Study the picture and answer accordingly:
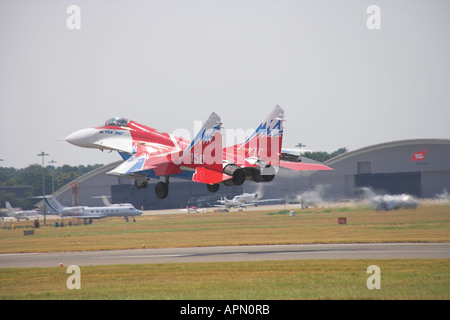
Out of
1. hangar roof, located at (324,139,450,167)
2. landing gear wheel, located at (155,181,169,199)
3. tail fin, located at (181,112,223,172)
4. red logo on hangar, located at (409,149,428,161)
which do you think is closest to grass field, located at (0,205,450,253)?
landing gear wheel, located at (155,181,169,199)

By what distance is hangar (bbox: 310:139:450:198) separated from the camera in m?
59.4

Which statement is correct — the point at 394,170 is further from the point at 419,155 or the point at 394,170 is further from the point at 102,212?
the point at 102,212

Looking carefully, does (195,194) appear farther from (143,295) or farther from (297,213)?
(143,295)

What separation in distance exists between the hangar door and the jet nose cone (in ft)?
93.3

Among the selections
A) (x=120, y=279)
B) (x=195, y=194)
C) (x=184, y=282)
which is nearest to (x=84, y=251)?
(x=120, y=279)

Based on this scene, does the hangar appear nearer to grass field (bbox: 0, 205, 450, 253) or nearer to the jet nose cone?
grass field (bbox: 0, 205, 450, 253)

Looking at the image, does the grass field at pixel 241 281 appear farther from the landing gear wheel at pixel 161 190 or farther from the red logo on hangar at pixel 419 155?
the red logo on hangar at pixel 419 155

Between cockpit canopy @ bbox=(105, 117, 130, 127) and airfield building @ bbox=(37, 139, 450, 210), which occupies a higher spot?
cockpit canopy @ bbox=(105, 117, 130, 127)

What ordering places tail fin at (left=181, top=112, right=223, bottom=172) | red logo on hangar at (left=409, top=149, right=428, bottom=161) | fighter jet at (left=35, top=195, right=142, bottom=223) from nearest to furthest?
tail fin at (left=181, top=112, right=223, bottom=172) → red logo on hangar at (left=409, top=149, right=428, bottom=161) → fighter jet at (left=35, top=195, right=142, bottom=223)

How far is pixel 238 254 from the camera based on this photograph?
118 ft

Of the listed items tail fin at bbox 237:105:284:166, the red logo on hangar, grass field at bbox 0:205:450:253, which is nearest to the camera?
tail fin at bbox 237:105:284:166

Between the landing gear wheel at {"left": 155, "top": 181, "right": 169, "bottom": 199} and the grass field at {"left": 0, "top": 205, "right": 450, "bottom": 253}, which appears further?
the grass field at {"left": 0, "top": 205, "right": 450, "bottom": 253}

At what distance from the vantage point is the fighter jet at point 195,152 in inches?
1368

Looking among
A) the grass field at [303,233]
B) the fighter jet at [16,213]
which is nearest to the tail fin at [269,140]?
the grass field at [303,233]
